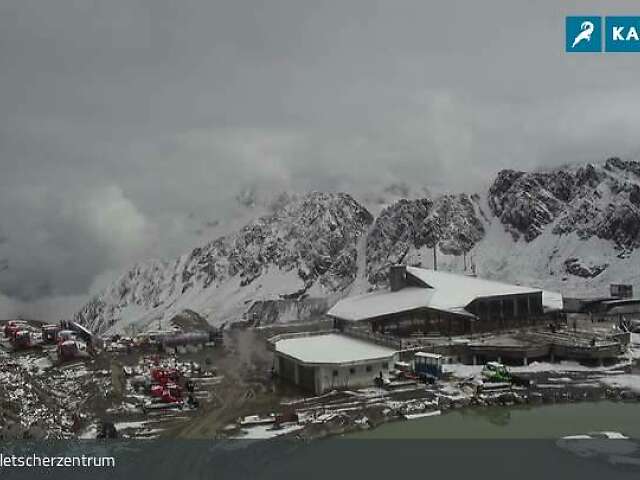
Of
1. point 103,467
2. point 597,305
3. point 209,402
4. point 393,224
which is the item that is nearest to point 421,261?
point 393,224

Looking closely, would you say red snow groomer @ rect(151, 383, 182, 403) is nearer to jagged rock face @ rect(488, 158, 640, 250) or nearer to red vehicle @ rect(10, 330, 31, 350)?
red vehicle @ rect(10, 330, 31, 350)

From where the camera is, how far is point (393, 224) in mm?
190375

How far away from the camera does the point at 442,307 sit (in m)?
56.3

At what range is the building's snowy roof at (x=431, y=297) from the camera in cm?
5703

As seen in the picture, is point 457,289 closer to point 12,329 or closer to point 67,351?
point 67,351

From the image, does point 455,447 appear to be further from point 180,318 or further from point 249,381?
point 180,318

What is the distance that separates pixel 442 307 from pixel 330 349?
15936 millimetres

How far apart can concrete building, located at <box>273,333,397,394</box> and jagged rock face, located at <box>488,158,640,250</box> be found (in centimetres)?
10364

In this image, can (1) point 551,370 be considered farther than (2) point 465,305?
No

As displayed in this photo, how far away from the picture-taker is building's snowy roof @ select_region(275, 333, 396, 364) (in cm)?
3997

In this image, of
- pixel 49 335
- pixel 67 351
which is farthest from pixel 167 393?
pixel 49 335

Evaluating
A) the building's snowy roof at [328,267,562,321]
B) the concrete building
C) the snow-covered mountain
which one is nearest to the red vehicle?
the concrete building

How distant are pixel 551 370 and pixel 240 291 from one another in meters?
156

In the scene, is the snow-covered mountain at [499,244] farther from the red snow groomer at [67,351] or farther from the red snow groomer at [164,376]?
the red snow groomer at [164,376]
